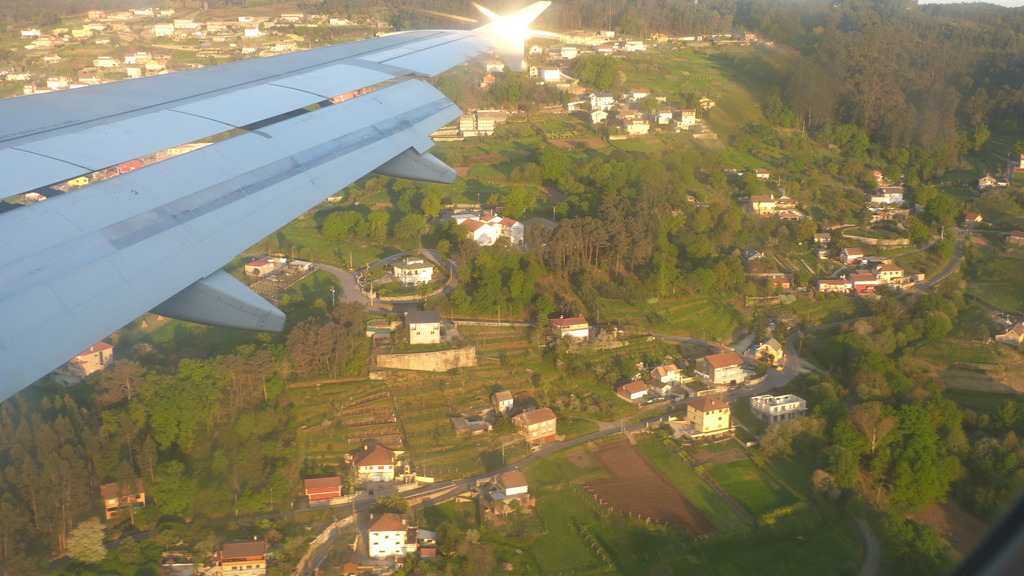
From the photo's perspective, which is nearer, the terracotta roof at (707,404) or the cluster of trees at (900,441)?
the cluster of trees at (900,441)

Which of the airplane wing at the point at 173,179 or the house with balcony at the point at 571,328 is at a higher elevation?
the airplane wing at the point at 173,179

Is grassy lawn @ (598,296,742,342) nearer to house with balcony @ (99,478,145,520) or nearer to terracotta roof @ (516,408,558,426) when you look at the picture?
terracotta roof @ (516,408,558,426)

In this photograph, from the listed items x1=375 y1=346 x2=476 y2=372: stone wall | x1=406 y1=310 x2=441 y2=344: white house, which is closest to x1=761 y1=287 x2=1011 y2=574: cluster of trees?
x1=375 y1=346 x2=476 y2=372: stone wall

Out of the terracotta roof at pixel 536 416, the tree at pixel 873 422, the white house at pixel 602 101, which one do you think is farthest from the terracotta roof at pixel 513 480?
the white house at pixel 602 101

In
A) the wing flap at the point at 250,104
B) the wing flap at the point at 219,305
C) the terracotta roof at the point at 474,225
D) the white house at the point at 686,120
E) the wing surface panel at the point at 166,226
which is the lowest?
the terracotta roof at the point at 474,225

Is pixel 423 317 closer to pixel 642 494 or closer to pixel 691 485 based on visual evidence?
pixel 642 494

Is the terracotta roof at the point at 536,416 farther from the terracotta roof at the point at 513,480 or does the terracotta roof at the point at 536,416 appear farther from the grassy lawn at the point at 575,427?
the terracotta roof at the point at 513,480
